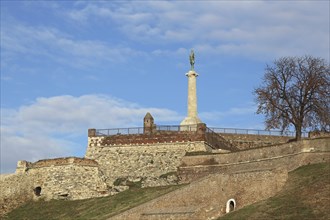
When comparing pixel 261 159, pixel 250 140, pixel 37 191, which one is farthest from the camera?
pixel 250 140

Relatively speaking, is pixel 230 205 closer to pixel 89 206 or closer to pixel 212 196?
pixel 212 196

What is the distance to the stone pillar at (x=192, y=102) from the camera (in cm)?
6731

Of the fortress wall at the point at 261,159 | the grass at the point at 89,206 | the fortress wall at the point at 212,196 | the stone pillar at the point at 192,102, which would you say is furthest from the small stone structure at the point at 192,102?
the fortress wall at the point at 212,196

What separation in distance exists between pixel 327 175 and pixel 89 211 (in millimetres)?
19754

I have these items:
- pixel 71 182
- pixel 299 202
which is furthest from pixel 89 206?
pixel 299 202

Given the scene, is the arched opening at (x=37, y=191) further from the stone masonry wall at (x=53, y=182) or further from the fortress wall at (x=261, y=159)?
the fortress wall at (x=261, y=159)

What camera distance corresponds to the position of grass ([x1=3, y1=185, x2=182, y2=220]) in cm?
5144

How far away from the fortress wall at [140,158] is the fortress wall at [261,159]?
217cm

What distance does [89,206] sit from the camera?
5519cm

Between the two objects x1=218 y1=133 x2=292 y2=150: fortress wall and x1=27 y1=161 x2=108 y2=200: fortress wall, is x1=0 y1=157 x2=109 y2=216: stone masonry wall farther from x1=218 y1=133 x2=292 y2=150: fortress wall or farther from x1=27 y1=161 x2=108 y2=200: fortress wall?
x1=218 y1=133 x2=292 y2=150: fortress wall

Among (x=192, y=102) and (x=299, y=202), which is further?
(x=192, y=102)

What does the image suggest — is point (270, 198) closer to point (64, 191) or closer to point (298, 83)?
point (298, 83)

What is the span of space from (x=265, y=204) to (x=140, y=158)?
2198cm

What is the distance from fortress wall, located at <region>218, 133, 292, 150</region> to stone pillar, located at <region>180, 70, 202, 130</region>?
17.2 feet
